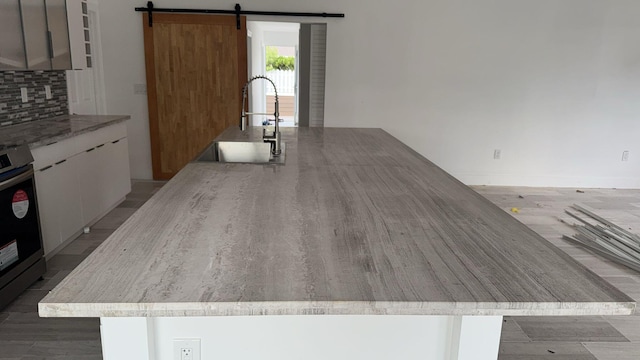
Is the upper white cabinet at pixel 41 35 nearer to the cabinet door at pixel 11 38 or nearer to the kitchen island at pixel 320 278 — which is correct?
the cabinet door at pixel 11 38

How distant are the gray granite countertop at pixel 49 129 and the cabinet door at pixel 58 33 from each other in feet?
1.51

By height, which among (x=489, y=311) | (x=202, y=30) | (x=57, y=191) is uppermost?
(x=202, y=30)

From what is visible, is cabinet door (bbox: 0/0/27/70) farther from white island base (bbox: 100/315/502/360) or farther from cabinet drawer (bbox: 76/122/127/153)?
white island base (bbox: 100/315/502/360)

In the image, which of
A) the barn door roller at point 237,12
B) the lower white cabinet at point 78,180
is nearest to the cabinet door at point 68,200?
the lower white cabinet at point 78,180

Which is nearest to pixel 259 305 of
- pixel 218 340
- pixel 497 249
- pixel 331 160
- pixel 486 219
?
pixel 218 340

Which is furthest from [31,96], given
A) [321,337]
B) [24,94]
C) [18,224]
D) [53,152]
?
[321,337]

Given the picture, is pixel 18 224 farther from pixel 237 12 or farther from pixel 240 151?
pixel 237 12

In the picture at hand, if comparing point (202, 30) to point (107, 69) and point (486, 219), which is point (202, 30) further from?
point (486, 219)

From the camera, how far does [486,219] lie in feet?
5.55

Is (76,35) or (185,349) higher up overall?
(76,35)

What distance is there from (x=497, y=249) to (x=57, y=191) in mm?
3056

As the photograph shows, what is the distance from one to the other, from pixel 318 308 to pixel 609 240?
368 cm

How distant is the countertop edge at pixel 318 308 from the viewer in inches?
41.2

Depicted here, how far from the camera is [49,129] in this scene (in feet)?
11.5
